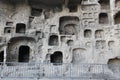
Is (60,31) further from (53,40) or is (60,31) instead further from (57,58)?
(57,58)

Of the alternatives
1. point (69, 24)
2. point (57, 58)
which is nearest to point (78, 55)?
point (57, 58)

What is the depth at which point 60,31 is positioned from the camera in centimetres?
2300

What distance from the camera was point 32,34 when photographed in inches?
864

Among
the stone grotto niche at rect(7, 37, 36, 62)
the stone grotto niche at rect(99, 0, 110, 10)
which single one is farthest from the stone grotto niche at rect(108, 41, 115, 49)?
the stone grotto niche at rect(7, 37, 36, 62)

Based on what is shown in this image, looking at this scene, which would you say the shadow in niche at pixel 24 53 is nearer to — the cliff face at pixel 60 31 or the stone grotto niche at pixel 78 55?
the cliff face at pixel 60 31

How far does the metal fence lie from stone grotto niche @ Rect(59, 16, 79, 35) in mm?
6542

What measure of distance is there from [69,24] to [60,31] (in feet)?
4.33

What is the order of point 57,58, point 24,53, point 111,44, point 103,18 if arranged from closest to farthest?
point 111,44 → point 57,58 → point 24,53 → point 103,18

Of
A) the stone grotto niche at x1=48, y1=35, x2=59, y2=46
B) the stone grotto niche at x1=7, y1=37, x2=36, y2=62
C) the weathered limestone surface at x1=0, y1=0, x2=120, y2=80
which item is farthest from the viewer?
the stone grotto niche at x1=48, y1=35, x2=59, y2=46

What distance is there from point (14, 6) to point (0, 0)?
1399 mm

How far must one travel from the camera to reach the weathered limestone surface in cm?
2098

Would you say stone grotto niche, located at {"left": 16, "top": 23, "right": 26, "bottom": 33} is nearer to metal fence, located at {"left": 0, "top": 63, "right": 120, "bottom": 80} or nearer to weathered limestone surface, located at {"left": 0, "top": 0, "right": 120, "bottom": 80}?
weathered limestone surface, located at {"left": 0, "top": 0, "right": 120, "bottom": 80}

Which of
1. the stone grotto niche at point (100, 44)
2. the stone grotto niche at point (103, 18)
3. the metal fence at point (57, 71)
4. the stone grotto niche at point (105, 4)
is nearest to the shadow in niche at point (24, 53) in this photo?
the metal fence at point (57, 71)

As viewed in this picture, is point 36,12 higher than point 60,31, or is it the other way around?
point 36,12
